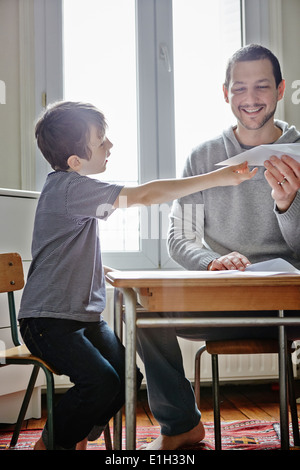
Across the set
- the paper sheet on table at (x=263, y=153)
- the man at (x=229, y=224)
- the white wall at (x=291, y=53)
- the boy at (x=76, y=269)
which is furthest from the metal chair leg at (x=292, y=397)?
the white wall at (x=291, y=53)

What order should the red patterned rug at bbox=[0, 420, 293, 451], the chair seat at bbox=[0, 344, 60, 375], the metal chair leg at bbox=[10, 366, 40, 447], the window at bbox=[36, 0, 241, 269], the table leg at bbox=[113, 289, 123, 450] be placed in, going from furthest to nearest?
the window at bbox=[36, 0, 241, 269]
the red patterned rug at bbox=[0, 420, 293, 451]
the metal chair leg at bbox=[10, 366, 40, 447]
the table leg at bbox=[113, 289, 123, 450]
the chair seat at bbox=[0, 344, 60, 375]

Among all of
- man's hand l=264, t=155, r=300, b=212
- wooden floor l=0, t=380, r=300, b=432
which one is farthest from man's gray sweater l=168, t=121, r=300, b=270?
wooden floor l=0, t=380, r=300, b=432

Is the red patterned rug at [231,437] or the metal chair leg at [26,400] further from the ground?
the metal chair leg at [26,400]

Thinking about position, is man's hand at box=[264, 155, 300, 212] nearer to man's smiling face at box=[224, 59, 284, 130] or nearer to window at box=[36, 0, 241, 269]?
man's smiling face at box=[224, 59, 284, 130]

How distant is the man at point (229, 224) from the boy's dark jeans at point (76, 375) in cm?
22

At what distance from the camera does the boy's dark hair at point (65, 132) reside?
4.69 ft

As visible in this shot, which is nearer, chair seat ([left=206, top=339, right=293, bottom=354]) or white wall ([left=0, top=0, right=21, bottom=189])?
chair seat ([left=206, top=339, right=293, bottom=354])

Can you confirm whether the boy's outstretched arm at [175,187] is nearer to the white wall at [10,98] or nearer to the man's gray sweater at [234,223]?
the man's gray sweater at [234,223]

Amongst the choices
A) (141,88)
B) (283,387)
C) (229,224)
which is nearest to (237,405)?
(229,224)

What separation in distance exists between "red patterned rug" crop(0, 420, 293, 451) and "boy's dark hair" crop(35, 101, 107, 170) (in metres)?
1.01

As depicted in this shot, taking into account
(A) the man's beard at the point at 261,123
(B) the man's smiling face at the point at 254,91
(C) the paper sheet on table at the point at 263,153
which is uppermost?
(B) the man's smiling face at the point at 254,91

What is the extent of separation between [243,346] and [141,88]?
168cm

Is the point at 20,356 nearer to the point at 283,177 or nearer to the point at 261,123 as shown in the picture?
the point at 283,177

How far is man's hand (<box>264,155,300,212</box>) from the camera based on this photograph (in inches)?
51.5
